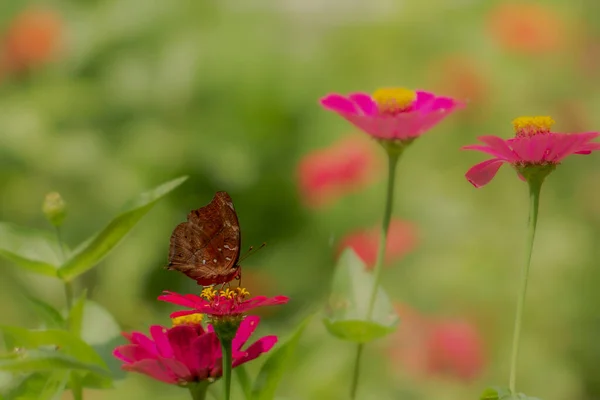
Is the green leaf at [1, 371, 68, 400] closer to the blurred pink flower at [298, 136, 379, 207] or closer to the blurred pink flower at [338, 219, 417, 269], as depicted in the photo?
the blurred pink flower at [338, 219, 417, 269]

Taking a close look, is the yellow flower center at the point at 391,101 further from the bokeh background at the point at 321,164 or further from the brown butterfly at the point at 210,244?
the bokeh background at the point at 321,164

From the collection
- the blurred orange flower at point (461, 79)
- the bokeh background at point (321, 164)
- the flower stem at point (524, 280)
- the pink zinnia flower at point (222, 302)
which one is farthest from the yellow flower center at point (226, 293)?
the blurred orange flower at point (461, 79)

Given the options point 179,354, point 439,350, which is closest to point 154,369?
point 179,354

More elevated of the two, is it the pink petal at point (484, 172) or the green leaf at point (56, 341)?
the pink petal at point (484, 172)

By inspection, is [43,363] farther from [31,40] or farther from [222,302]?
[31,40]

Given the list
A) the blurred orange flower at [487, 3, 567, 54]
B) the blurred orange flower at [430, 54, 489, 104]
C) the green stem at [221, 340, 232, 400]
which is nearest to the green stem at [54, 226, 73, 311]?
the green stem at [221, 340, 232, 400]

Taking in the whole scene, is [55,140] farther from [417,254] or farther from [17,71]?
[417,254]

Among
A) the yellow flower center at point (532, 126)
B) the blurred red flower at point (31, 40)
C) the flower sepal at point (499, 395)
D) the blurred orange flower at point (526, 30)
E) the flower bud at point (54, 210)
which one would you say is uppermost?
the blurred orange flower at point (526, 30)
